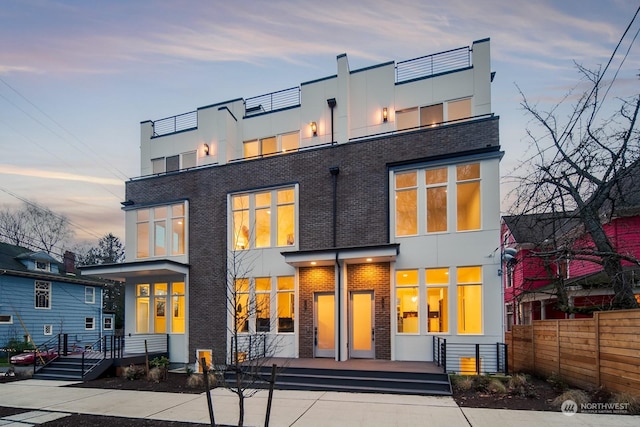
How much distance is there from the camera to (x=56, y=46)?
12539mm

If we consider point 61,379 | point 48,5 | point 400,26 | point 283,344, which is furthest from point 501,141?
point 61,379

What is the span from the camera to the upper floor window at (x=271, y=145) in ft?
52.9

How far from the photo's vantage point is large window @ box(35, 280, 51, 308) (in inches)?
944

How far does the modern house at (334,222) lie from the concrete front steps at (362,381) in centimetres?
174

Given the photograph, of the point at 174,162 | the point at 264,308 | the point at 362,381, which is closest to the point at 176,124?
the point at 174,162

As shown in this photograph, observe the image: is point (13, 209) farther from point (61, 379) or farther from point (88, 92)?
point (61, 379)

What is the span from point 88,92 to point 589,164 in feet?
59.9

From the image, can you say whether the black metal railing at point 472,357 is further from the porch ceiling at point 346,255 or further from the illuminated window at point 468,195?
the illuminated window at point 468,195

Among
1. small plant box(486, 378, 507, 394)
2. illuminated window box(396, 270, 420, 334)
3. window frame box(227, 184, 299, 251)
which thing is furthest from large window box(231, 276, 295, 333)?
small plant box(486, 378, 507, 394)

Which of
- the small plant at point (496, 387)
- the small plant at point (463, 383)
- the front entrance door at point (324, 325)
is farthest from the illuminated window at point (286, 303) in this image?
the small plant at point (496, 387)

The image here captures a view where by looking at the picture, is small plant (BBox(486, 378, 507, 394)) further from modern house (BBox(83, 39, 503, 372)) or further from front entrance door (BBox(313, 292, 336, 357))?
front entrance door (BBox(313, 292, 336, 357))

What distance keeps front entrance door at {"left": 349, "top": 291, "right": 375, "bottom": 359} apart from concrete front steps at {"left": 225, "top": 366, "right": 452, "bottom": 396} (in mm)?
2152

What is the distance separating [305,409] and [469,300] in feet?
20.4

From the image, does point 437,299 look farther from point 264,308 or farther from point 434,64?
point 434,64
